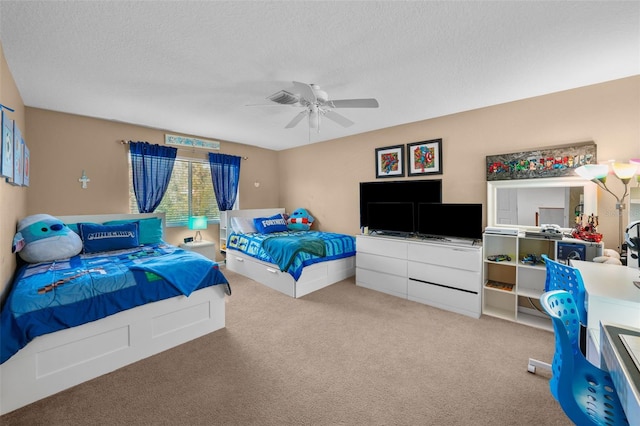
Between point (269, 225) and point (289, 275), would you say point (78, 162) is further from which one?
point (289, 275)

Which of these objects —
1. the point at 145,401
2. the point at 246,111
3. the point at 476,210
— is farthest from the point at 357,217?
the point at 145,401

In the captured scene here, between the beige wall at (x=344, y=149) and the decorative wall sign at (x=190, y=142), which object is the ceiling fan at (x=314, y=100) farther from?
the decorative wall sign at (x=190, y=142)

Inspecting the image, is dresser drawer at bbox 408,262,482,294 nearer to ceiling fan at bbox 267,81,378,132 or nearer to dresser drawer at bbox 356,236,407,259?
dresser drawer at bbox 356,236,407,259

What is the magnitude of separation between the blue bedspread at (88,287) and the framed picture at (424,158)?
309 cm

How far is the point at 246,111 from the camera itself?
3605mm

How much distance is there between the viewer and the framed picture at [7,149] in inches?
77.9

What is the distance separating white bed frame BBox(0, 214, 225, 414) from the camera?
1791mm

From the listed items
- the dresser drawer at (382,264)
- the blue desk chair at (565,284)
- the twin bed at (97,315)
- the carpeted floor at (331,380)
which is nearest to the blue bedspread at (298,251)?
the dresser drawer at (382,264)

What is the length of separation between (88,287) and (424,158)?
4.04 metres

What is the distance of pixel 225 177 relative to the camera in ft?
17.5

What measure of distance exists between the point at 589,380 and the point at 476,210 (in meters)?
2.28

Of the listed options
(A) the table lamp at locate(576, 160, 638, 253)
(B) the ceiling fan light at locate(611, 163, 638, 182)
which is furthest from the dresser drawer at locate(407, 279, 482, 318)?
(B) the ceiling fan light at locate(611, 163, 638, 182)

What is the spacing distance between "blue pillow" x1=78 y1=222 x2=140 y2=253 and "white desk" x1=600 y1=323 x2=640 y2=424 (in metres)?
4.19

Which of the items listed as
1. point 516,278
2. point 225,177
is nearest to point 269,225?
point 225,177
